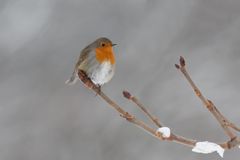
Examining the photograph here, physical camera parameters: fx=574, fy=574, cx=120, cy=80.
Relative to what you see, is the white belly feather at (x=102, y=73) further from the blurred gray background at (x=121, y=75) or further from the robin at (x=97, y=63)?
the blurred gray background at (x=121, y=75)

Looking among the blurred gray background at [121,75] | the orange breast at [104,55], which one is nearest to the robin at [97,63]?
the orange breast at [104,55]

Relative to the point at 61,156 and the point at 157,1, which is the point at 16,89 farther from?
the point at 157,1

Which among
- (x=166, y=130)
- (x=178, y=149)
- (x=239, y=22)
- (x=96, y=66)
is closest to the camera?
(x=166, y=130)

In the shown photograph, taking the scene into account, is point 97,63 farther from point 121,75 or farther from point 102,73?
point 121,75

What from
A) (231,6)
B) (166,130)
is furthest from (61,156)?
(166,130)

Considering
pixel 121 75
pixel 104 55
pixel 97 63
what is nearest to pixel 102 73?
pixel 97 63

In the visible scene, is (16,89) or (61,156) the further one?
(16,89)
